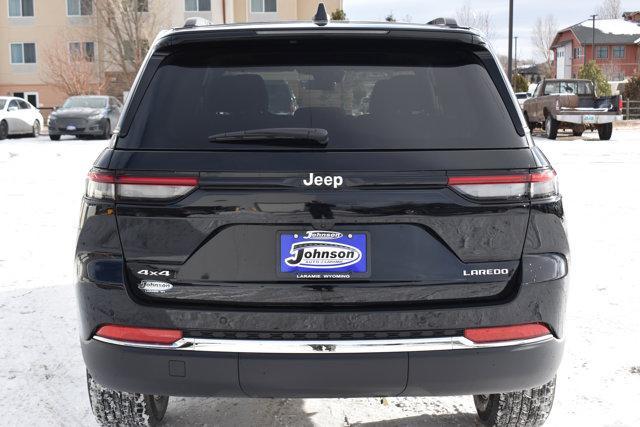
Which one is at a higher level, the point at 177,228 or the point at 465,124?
the point at 465,124

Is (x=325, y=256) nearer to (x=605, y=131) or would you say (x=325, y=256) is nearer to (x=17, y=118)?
(x=605, y=131)

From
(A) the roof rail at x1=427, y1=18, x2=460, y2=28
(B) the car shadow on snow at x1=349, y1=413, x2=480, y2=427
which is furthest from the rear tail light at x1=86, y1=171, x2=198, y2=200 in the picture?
(B) the car shadow on snow at x1=349, y1=413, x2=480, y2=427

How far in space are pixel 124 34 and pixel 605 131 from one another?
34.5 m

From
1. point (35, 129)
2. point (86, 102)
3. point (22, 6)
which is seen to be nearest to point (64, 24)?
point (22, 6)

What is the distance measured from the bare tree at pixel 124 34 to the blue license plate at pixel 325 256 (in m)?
46.1

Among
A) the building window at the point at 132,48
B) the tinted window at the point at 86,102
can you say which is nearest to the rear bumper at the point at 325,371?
the tinted window at the point at 86,102

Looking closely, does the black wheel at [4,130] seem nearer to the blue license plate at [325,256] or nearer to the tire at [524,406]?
the tire at [524,406]

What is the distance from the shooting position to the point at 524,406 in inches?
129

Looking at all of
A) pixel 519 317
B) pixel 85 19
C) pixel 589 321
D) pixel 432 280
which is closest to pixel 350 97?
pixel 432 280

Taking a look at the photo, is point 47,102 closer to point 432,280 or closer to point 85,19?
point 85,19

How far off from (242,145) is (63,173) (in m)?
13.3

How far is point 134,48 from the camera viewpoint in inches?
1887

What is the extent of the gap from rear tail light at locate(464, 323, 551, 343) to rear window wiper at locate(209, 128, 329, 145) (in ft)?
2.90

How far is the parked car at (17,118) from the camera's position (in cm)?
2814
